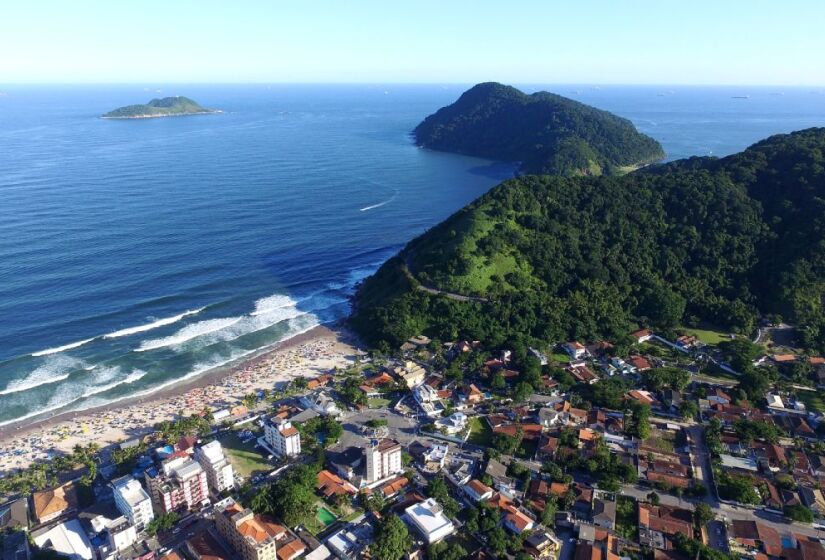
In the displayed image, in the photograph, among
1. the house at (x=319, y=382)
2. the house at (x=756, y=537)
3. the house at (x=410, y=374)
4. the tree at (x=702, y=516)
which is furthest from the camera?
the house at (x=319, y=382)

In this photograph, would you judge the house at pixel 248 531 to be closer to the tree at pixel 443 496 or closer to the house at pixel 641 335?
the tree at pixel 443 496

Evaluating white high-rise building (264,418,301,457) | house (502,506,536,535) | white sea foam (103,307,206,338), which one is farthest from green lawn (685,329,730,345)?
white sea foam (103,307,206,338)

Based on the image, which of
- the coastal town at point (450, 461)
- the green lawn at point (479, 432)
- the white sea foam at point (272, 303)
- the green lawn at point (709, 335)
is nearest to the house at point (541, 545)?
the coastal town at point (450, 461)

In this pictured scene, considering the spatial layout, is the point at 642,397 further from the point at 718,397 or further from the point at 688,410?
the point at 718,397

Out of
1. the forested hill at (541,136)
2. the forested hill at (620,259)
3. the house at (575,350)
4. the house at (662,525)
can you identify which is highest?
the forested hill at (541,136)

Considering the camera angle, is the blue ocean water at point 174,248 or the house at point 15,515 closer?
the house at point 15,515

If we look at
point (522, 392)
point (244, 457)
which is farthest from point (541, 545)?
point (244, 457)

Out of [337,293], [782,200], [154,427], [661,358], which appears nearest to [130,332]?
[154,427]

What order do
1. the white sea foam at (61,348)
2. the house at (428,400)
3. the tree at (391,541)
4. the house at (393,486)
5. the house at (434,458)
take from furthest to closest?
the white sea foam at (61,348) < the house at (428,400) < the house at (434,458) < the house at (393,486) < the tree at (391,541)

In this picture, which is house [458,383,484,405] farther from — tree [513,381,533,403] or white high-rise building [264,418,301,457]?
white high-rise building [264,418,301,457]
